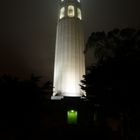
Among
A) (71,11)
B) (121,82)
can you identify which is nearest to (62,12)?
(71,11)

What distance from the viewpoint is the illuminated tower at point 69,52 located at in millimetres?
42812

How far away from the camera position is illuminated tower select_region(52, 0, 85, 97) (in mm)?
42812

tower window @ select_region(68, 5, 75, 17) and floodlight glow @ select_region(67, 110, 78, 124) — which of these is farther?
tower window @ select_region(68, 5, 75, 17)

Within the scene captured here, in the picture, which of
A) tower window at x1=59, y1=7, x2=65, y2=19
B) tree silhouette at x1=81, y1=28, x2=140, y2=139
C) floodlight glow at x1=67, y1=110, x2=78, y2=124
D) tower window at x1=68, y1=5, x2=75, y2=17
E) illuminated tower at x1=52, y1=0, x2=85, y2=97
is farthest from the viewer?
tower window at x1=59, y1=7, x2=65, y2=19

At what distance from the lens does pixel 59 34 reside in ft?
151

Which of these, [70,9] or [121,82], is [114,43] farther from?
[70,9]

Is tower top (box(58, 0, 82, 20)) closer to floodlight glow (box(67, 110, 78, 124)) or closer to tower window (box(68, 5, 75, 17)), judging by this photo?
tower window (box(68, 5, 75, 17))

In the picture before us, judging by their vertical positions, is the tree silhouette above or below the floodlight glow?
above

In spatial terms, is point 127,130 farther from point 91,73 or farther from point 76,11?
point 76,11

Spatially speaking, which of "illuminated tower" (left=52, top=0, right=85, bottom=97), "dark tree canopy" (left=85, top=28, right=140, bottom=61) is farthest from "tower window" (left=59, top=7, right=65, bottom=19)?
"dark tree canopy" (left=85, top=28, right=140, bottom=61)

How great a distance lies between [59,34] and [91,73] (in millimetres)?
21115

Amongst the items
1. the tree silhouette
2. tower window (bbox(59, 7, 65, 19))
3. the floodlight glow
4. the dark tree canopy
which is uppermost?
tower window (bbox(59, 7, 65, 19))

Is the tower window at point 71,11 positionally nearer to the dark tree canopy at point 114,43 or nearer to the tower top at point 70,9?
the tower top at point 70,9

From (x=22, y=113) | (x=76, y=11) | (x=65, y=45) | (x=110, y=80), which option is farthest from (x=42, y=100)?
(x=76, y=11)
